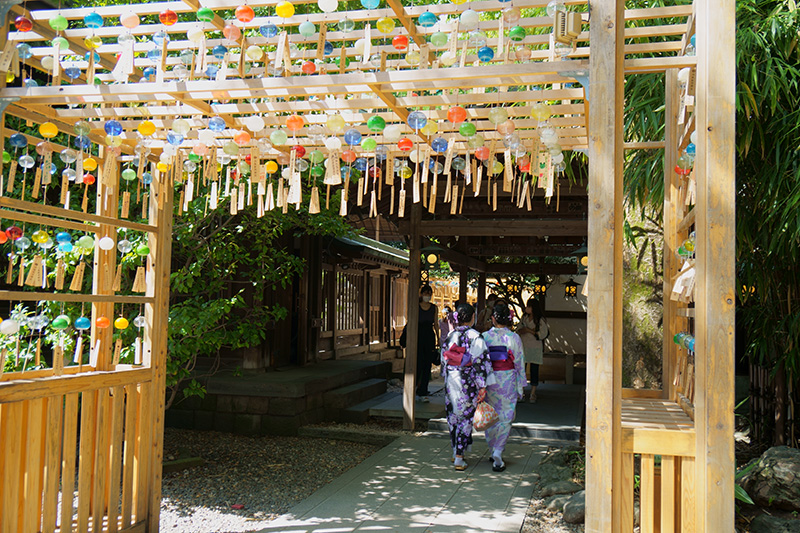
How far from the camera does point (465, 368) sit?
5711mm

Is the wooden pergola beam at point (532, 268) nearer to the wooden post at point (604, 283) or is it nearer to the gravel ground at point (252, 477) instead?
the gravel ground at point (252, 477)

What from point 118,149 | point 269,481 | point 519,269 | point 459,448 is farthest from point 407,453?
point 519,269

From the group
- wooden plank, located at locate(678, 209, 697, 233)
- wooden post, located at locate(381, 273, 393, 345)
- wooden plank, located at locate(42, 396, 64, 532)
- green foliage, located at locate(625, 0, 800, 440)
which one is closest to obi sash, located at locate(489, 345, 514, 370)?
green foliage, located at locate(625, 0, 800, 440)

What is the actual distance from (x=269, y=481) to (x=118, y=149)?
11.3ft

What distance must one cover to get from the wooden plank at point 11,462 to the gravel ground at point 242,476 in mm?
1585

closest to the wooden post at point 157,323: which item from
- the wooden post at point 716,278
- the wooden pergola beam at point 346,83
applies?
the wooden pergola beam at point 346,83

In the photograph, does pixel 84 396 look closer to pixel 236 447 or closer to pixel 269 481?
pixel 269 481

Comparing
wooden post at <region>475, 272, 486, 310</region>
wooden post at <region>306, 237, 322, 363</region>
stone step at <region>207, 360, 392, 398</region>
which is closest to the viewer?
stone step at <region>207, 360, 392, 398</region>

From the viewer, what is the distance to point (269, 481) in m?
5.99

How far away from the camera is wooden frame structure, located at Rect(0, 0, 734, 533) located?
2301 mm

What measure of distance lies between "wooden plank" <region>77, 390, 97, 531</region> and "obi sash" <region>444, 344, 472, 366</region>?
9.54ft

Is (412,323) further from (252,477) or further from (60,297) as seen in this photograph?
(60,297)

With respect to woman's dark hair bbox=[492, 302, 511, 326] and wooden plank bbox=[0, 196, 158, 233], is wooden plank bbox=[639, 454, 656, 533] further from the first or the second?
woman's dark hair bbox=[492, 302, 511, 326]

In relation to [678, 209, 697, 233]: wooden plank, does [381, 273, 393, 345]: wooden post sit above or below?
below
